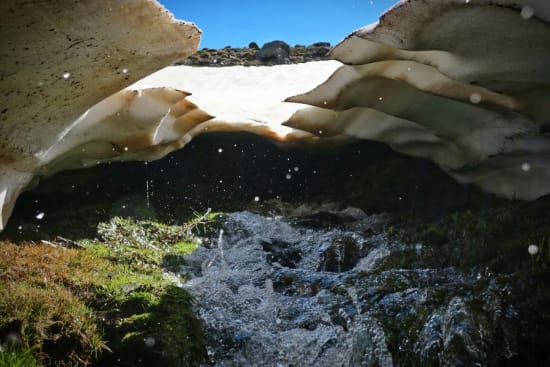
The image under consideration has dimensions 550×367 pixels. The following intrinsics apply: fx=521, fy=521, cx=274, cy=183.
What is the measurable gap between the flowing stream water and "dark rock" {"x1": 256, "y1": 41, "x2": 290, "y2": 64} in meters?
19.0

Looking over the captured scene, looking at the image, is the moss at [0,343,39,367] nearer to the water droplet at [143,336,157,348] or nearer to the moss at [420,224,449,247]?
the water droplet at [143,336,157,348]

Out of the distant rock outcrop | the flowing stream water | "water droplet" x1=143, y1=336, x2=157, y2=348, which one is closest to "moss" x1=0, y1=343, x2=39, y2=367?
"water droplet" x1=143, y1=336, x2=157, y2=348

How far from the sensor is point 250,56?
27.3 m

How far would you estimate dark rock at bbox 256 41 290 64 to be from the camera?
25.8 m

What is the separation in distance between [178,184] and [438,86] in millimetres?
5792

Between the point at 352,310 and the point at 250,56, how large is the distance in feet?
76.4

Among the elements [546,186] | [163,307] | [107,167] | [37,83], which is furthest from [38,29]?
[546,186]

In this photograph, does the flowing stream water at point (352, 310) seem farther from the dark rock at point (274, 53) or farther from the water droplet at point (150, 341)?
the dark rock at point (274, 53)

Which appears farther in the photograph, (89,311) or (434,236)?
(434,236)

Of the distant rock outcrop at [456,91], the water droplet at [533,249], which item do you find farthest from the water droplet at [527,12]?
the water droplet at [533,249]

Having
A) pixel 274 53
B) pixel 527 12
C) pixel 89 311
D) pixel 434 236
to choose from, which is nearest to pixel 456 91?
pixel 434 236

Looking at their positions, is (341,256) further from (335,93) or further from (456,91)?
(456,91)

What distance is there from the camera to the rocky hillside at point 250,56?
973 inches

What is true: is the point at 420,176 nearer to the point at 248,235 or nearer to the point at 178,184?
the point at 248,235
